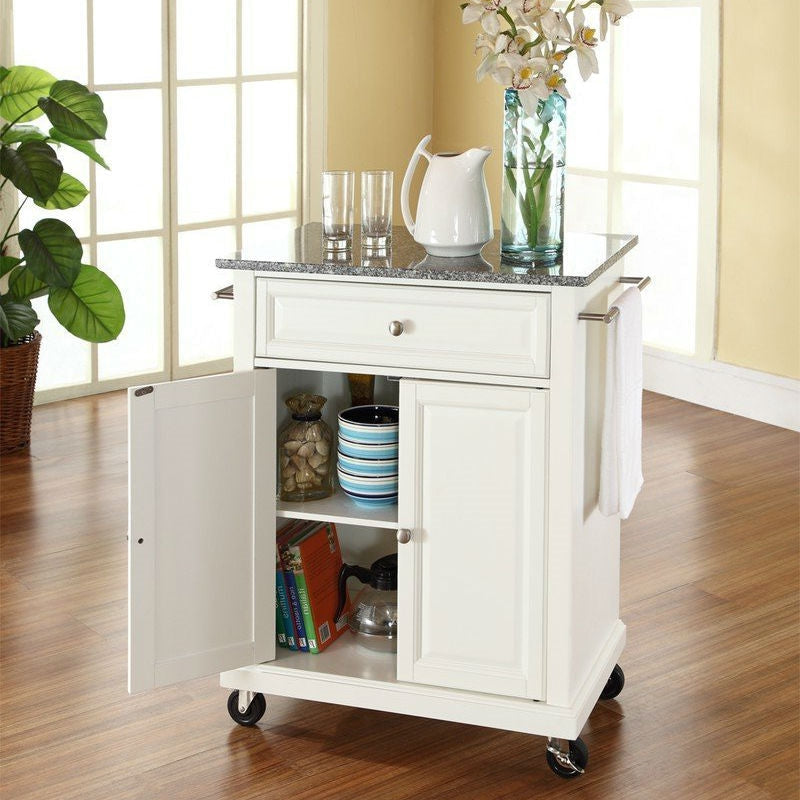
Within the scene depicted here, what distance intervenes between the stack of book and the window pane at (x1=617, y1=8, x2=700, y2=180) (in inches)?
102

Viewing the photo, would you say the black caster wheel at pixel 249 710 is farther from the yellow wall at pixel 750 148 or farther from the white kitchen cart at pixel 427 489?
the yellow wall at pixel 750 148

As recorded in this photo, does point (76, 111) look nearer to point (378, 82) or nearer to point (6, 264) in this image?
point (6, 264)

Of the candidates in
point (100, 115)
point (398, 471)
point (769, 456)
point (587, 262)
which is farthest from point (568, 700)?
point (100, 115)

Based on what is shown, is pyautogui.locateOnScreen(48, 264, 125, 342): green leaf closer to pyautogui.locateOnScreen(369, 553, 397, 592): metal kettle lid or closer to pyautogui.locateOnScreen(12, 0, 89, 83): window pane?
pyautogui.locateOnScreen(12, 0, 89, 83): window pane

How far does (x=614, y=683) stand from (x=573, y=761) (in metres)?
0.31

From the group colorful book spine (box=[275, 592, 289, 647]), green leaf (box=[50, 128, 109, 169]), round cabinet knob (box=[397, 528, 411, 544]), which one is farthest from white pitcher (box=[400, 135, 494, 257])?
green leaf (box=[50, 128, 109, 169])

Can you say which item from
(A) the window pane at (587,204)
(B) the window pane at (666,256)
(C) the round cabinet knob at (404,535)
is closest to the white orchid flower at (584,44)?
(C) the round cabinet knob at (404,535)

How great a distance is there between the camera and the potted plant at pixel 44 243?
12.4 ft

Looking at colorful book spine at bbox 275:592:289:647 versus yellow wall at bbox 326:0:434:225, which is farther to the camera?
yellow wall at bbox 326:0:434:225

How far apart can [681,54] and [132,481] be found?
9.98ft

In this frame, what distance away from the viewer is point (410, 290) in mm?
2195

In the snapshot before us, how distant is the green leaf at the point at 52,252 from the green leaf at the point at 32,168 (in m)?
0.10

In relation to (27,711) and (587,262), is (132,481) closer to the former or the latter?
(27,711)

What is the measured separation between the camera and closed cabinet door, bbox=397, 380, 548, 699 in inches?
87.0
